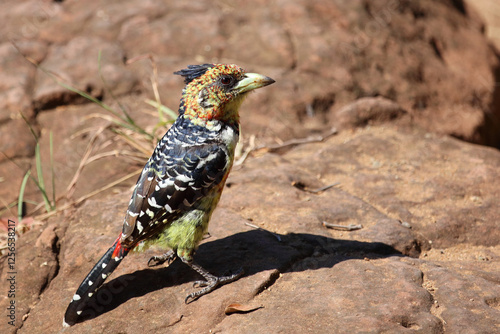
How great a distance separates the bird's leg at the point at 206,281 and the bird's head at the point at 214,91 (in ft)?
3.23

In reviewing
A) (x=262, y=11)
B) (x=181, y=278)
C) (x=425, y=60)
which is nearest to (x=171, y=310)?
(x=181, y=278)

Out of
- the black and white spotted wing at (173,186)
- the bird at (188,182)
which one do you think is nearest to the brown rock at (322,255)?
the bird at (188,182)

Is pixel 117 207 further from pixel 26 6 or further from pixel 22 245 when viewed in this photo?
pixel 26 6

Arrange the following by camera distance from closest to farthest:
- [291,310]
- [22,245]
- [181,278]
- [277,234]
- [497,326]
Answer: [497,326] < [291,310] < [181,278] < [277,234] < [22,245]

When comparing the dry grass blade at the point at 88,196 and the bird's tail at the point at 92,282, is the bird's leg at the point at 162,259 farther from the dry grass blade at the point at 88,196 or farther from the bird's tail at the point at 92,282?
the dry grass blade at the point at 88,196

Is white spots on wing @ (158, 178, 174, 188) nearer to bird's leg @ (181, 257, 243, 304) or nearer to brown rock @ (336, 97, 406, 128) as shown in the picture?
bird's leg @ (181, 257, 243, 304)

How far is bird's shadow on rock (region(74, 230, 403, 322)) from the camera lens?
3.41 metres

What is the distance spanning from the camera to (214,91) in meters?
3.52

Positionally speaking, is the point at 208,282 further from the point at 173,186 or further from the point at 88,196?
the point at 88,196

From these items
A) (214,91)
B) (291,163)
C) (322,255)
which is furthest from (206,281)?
(291,163)

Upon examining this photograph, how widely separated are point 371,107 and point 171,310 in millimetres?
3723

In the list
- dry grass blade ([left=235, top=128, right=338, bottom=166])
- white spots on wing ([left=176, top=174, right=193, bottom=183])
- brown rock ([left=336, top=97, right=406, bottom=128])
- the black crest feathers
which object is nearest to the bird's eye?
the black crest feathers

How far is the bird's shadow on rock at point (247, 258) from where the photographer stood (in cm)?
341

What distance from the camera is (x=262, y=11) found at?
677cm
